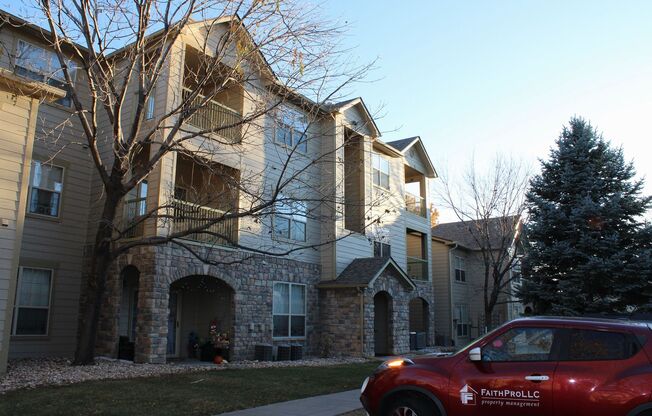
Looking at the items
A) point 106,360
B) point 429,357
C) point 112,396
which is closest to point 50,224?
point 106,360

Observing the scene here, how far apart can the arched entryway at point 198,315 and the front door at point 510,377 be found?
1158 centimetres

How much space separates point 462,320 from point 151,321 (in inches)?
881

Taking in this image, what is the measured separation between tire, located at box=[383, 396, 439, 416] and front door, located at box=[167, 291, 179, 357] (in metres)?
12.1

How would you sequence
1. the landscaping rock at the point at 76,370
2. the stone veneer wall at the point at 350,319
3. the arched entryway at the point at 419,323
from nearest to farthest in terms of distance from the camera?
the landscaping rock at the point at 76,370, the stone veneer wall at the point at 350,319, the arched entryway at the point at 419,323

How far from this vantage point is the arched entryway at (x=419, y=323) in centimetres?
2480

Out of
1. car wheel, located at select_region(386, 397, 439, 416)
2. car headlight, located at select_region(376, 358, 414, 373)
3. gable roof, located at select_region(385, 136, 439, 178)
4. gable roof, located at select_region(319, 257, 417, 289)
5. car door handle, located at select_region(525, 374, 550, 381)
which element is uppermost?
gable roof, located at select_region(385, 136, 439, 178)

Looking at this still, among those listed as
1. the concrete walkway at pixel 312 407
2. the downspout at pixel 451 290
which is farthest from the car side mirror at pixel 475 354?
the downspout at pixel 451 290

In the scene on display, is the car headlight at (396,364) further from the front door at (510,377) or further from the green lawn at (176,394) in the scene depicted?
the green lawn at (176,394)

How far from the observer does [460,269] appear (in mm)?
33656

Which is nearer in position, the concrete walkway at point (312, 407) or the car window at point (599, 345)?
the car window at point (599, 345)

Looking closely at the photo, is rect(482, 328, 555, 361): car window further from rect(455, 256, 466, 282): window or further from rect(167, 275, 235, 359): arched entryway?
rect(455, 256, 466, 282): window

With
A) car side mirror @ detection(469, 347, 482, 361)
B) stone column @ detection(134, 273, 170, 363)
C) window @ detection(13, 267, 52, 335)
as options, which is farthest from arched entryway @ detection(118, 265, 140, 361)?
car side mirror @ detection(469, 347, 482, 361)

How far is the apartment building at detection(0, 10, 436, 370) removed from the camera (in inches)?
583

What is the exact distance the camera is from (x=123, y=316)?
17.1 m
